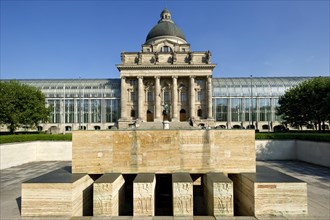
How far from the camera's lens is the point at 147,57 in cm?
5625

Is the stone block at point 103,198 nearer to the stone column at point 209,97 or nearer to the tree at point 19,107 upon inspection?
the tree at point 19,107

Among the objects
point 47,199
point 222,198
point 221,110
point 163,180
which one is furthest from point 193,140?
point 221,110

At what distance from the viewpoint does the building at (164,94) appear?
→ 182ft

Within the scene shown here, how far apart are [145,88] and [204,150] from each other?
48385 millimetres

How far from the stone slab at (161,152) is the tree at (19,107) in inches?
1261

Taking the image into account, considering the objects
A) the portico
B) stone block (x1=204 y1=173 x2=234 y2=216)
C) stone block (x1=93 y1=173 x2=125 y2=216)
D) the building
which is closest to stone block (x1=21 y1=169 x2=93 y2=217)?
stone block (x1=93 y1=173 x2=125 y2=216)

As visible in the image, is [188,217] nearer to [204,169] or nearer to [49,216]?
[204,169]

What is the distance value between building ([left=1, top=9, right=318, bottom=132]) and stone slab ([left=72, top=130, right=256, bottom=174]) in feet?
141

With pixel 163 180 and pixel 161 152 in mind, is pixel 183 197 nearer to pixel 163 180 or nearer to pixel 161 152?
pixel 161 152

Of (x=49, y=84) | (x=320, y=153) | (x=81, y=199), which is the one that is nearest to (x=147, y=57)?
(x=49, y=84)

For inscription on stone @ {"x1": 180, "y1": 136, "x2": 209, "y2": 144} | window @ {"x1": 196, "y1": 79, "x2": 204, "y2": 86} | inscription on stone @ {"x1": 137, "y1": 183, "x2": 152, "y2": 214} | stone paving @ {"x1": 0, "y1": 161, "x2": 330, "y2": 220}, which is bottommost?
stone paving @ {"x1": 0, "y1": 161, "x2": 330, "y2": 220}

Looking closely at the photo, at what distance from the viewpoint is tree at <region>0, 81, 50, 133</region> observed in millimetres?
34688

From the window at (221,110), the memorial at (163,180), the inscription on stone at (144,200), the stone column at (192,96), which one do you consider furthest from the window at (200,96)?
the inscription on stone at (144,200)

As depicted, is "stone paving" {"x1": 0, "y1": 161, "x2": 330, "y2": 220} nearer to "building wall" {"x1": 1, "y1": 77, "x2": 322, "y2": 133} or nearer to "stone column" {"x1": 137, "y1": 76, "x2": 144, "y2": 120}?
"stone column" {"x1": 137, "y1": 76, "x2": 144, "y2": 120}
